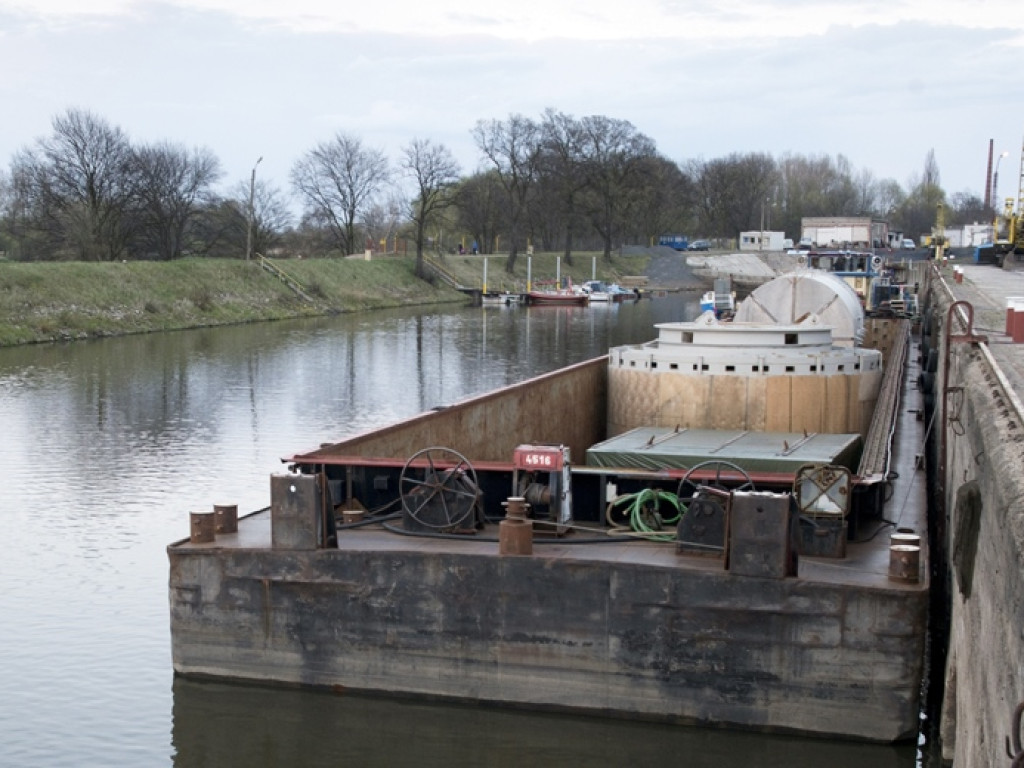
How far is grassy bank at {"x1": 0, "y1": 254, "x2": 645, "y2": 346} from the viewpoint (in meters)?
51.0

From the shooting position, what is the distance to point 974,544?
895 centimetres

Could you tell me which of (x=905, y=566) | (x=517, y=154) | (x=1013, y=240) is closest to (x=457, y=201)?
(x=517, y=154)

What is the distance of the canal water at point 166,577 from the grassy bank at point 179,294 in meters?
7.04

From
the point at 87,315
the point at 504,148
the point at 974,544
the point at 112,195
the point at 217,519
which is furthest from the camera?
the point at 504,148

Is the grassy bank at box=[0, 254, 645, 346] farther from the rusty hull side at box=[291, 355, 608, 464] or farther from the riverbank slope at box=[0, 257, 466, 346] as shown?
the rusty hull side at box=[291, 355, 608, 464]

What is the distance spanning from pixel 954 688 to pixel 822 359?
936 cm

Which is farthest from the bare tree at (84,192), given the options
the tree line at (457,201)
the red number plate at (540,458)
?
the red number plate at (540,458)

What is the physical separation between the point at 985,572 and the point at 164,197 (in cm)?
7341

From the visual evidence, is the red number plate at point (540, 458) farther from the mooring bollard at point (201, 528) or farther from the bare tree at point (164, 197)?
the bare tree at point (164, 197)

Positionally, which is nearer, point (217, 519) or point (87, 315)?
point (217, 519)

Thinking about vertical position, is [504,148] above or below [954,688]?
above

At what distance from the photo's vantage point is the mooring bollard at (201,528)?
12.2 meters

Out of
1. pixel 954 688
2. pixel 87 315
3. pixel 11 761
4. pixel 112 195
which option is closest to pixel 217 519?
pixel 11 761

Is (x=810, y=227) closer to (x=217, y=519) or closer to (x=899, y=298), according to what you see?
(x=899, y=298)
